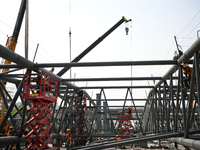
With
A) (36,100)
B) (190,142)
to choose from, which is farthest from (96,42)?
(190,142)

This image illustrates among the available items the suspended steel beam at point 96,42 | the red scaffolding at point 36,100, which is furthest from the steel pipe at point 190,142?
the suspended steel beam at point 96,42

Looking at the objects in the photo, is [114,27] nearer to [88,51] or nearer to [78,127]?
[88,51]

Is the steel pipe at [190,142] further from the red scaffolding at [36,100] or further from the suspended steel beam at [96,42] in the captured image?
the suspended steel beam at [96,42]

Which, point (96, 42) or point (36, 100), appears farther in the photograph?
point (96, 42)

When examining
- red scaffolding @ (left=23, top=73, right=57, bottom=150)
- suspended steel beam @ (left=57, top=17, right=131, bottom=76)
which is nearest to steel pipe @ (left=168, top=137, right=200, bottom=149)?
red scaffolding @ (left=23, top=73, right=57, bottom=150)

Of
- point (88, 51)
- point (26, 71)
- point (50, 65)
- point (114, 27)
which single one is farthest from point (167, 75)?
point (114, 27)

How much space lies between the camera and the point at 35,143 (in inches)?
594

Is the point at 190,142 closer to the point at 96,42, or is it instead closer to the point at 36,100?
A: the point at 36,100

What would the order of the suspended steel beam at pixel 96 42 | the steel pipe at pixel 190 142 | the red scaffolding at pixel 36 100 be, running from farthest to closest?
the suspended steel beam at pixel 96 42
the red scaffolding at pixel 36 100
the steel pipe at pixel 190 142

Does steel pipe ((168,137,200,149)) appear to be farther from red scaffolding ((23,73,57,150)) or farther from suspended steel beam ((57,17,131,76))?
suspended steel beam ((57,17,131,76))

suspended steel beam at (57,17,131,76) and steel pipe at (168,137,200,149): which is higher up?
suspended steel beam at (57,17,131,76)

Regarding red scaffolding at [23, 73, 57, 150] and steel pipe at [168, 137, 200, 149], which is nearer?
steel pipe at [168, 137, 200, 149]

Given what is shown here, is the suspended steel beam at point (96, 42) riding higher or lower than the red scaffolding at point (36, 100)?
higher

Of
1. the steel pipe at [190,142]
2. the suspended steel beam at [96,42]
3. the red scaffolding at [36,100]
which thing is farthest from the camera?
the suspended steel beam at [96,42]
